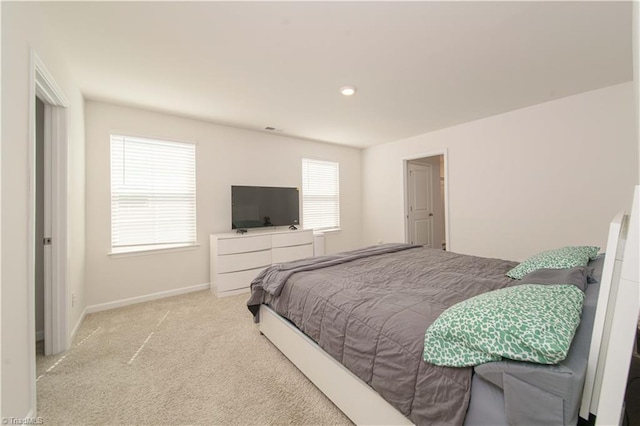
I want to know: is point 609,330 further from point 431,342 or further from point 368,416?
point 368,416

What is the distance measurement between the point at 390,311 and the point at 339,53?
2.00m

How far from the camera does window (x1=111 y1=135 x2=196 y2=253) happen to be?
320cm

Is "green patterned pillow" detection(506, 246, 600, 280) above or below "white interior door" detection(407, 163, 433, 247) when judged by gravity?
below

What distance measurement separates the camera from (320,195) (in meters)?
5.18

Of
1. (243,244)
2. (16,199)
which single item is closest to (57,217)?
(16,199)

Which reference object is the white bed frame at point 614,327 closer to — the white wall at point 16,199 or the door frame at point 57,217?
the white wall at point 16,199

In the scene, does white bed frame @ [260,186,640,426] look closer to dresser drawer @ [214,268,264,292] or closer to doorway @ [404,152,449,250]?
dresser drawer @ [214,268,264,292]

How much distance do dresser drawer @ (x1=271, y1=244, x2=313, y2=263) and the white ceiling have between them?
6.78 feet

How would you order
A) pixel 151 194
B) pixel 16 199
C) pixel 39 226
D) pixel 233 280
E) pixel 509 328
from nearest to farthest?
pixel 509 328 → pixel 16 199 → pixel 39 226 → pixel 151 194 → pixel 233 280

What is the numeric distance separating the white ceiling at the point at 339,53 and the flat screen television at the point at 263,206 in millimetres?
1238

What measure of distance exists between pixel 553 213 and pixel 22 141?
16.0 ft

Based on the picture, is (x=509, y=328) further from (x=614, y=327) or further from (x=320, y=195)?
(x=320, y=195)

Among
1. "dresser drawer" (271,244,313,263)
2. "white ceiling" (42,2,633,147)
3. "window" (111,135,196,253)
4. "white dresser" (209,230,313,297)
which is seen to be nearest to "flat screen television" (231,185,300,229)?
"white dresser" (209,230,313,297)

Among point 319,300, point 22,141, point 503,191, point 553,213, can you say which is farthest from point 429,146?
point 22,141
